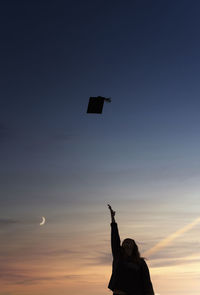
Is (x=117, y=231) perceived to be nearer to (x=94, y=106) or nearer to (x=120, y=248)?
(x=120, y=248)

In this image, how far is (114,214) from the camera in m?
6.65

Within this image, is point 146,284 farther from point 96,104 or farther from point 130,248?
point 96,104

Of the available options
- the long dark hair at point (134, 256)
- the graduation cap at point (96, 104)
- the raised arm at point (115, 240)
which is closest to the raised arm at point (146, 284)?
the long dark hair at point (134, 256)

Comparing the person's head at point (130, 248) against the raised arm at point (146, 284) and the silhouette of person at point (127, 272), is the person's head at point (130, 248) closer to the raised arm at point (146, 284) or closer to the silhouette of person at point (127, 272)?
the silhouette of person at point (127, 272)

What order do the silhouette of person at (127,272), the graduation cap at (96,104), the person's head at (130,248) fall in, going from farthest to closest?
the graduation cap at (96,104), the silhouette of person at (127,272), the person's head at (130,248)

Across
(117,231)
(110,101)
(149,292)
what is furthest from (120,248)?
(110,101)

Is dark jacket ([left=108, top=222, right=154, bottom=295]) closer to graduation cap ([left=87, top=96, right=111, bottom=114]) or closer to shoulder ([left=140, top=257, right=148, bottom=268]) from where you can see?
shoulder ([left=140, top=257, right=148, bottom=268])

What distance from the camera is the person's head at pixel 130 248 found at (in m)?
6.32

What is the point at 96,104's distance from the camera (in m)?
15.1

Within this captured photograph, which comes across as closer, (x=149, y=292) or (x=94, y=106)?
(x=149, y=292)

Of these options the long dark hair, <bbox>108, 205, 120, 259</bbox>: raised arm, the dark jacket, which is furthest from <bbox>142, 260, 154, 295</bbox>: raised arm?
<bbox>108, 205, 120, 259</bbox>: raised arm

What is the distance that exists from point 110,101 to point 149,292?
30.2ft

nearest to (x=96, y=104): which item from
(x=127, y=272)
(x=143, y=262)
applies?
(x=143, y=262)

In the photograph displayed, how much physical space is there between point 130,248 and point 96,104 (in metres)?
9.34
